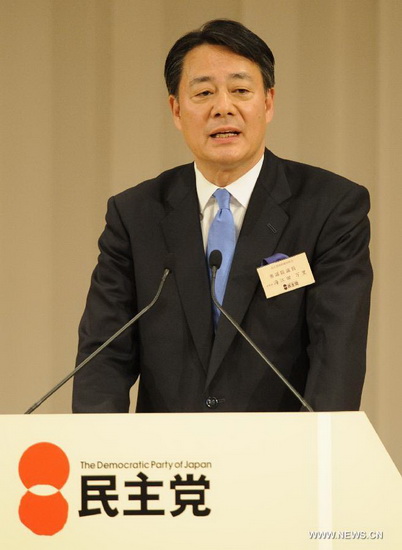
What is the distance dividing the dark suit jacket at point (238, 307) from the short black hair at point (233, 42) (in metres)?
0.22

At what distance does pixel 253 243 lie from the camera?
6.73ft

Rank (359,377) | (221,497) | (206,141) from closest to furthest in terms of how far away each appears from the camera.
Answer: (221,497), (359,377), (206,141)

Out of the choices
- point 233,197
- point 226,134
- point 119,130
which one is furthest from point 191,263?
point 119,130

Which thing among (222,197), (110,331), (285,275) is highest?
(222,197)

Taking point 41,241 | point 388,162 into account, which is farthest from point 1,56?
point 388,162

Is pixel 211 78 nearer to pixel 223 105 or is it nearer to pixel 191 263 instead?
pixel 223 105

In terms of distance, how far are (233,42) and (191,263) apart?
50 centimetres

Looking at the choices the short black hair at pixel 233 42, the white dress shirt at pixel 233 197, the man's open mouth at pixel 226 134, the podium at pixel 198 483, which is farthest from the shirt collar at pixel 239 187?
the podium at pixel 198 483

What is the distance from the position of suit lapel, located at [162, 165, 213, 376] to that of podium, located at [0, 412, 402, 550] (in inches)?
28.1

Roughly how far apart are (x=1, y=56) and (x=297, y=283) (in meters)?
1.88

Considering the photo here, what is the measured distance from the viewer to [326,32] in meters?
3.32

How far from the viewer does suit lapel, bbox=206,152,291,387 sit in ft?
6.52

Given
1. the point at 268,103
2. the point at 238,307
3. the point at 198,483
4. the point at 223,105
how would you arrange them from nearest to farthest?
1. the point at 198,483
2. the point at 238,307
3. the point at 223,105
4. the point at 268,103

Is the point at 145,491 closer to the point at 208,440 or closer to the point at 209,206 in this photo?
the point at 208,440
